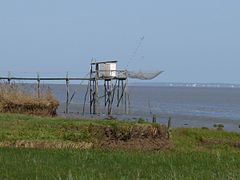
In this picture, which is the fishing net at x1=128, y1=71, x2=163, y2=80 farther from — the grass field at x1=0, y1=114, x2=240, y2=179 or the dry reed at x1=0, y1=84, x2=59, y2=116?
the grass field at x1=0, y1=114, x2=240, y2=179

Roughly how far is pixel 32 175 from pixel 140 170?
1.89 m

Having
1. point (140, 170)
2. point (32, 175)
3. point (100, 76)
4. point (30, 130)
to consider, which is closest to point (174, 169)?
point (140, 170)

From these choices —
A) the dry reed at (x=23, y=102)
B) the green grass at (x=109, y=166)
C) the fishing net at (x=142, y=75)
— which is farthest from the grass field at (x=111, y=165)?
the fishing net at (x=142, y=75)

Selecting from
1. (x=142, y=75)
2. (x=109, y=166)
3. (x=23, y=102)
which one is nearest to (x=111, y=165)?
(x=109, y=166)

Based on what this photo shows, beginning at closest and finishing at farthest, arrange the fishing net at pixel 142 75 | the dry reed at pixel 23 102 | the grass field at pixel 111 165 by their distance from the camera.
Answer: the grass field at pixel 111 165, the dry reed at pixel 23 102, the fishing net at pixel 142 75

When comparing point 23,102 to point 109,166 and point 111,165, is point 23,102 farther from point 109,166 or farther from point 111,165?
point 109,166

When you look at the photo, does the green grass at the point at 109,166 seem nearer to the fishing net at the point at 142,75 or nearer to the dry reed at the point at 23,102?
the dry reed at the point at 23,102

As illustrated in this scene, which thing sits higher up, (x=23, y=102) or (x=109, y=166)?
(x=23, y=102)

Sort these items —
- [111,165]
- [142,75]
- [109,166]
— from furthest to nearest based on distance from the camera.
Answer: [142,75], [111,165], [109,166]

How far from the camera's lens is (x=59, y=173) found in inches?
403

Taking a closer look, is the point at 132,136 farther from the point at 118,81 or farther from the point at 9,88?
the point at 118,81

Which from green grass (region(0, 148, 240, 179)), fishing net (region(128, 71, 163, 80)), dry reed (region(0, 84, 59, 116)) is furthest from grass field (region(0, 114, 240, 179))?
fishing net (region(128, 71, 163, 80))

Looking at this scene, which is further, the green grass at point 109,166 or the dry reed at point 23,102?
the dry reed at point 23,102

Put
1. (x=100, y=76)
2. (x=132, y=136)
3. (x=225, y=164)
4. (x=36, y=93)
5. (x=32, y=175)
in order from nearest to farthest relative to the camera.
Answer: (x=32, y=175), (x=225, y=164), (x=132, y=136), (x=36, y=93), (x=100, y=76)
